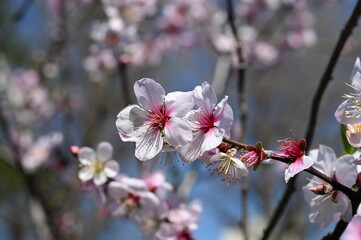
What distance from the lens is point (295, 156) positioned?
870 millimetres

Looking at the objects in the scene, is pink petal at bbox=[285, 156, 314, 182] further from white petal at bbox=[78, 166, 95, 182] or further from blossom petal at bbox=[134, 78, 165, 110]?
white petal at bbox=[78, 166, 95, 182]

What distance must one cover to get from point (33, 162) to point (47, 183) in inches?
9.8

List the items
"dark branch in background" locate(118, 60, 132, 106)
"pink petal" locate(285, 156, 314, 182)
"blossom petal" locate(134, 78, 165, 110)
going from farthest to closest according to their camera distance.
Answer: "dark branch in background" locate(118, 60, 132, 106), "blossom petal" locate(134, 78, 165, 110), "pink petal" locate(285, 156, 314, 182)

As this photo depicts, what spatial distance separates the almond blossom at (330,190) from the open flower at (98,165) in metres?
0.58

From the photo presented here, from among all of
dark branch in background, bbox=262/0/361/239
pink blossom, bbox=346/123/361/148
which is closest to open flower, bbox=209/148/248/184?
pink blossom, bbox=346/123/361/148

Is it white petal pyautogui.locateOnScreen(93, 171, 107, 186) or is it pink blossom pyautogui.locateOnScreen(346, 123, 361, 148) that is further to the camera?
white petal pyautogui.locateOnScreen(93, 171, 107, 186)

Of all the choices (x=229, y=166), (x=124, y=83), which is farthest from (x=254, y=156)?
(x=124, y=83)

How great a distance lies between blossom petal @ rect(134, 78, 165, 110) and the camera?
3.09 ft

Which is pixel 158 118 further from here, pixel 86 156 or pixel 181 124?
pixel 86 156

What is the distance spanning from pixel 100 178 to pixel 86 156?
0.09 m

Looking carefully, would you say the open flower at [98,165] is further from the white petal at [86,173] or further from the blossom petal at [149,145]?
the blossom petal at [149,145]

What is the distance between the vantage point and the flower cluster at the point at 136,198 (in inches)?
51.9

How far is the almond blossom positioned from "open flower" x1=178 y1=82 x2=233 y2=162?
232 mm

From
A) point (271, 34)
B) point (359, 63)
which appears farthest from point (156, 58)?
point (359, 63)
